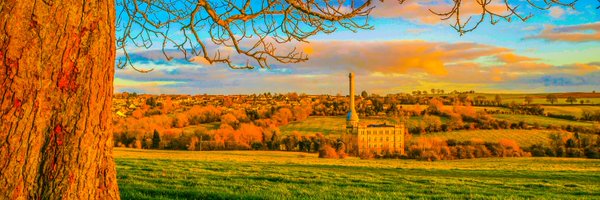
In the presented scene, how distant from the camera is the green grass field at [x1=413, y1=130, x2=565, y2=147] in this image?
63.1m

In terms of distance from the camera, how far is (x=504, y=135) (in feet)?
216

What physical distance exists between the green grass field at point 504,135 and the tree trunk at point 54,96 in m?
63.6

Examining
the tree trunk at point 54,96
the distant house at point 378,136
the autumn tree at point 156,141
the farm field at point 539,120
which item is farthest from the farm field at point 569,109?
the tree trunk at point 54,96

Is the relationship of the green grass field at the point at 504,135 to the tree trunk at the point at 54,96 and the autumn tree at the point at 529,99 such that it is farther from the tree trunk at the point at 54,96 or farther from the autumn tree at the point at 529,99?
the tree trunk at the point at 54,96

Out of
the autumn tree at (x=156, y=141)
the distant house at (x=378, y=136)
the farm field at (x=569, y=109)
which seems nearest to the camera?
the autumn tree at (x=156, y=141)

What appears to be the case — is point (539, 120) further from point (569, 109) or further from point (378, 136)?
point (378, 136)

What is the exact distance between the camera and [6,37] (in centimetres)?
368

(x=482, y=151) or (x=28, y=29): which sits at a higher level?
(x=28, y=29)

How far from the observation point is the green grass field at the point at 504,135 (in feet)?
A: 207

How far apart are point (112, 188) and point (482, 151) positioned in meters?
60.1

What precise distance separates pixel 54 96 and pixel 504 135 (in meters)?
67.1

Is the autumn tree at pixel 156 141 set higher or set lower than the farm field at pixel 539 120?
lower

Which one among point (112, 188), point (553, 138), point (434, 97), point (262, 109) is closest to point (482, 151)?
point (553, 138)

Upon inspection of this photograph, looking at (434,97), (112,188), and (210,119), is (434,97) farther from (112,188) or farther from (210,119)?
(112,188)
